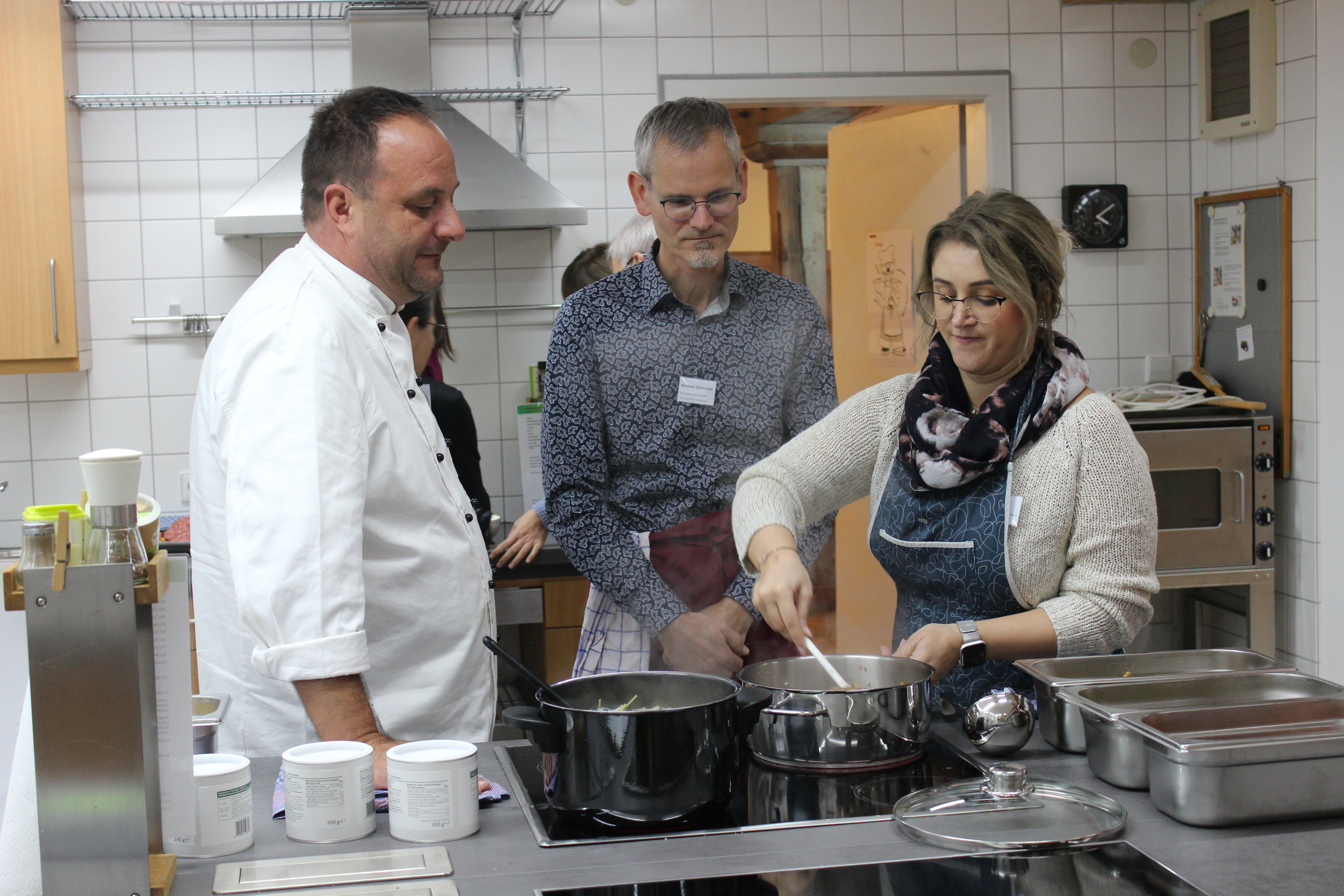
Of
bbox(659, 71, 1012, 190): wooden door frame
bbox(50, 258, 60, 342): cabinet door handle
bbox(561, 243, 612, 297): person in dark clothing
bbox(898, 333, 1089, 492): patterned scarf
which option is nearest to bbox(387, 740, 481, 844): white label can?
bbox(898, 333, 1089, 492): patterned scarf

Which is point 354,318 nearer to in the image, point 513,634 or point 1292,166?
point 513,634

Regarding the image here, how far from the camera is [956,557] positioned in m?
1.66

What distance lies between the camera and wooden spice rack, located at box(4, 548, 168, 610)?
0.92 meters

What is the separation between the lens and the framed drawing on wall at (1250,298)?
3330mm

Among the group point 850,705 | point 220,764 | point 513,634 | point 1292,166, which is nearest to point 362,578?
point 220,764

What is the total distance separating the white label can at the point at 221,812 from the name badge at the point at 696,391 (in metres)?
1.07

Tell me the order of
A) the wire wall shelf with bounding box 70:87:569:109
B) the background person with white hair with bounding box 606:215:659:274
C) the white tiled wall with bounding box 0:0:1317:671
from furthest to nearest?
the white tiled wall with bounding box 0:0:1317:671, the wire wall shelf with bounding box 70:87:569:109, the background person with white hair with bounding box 606:215:659:274

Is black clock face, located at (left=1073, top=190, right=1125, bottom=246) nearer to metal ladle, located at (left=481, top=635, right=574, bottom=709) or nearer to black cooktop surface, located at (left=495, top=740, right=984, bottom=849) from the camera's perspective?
black cooktop surface, located at (left=495, top=740, right=984, bottom=849)

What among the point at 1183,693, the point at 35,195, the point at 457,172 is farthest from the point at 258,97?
the point at 1183,693

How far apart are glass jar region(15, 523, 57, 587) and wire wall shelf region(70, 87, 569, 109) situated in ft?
8.12

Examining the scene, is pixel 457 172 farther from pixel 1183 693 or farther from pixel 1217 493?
pixel 1217 493

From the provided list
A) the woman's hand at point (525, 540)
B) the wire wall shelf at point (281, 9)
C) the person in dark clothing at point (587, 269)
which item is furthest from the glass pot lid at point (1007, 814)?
the wire wall shelf at point (281, 9)

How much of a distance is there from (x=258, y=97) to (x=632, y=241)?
145 centimetres

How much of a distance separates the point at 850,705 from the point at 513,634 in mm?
2045
